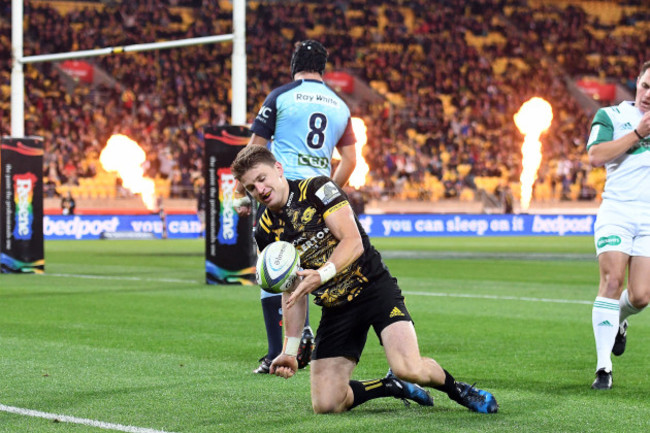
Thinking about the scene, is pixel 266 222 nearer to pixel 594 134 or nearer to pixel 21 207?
pixel 594 134

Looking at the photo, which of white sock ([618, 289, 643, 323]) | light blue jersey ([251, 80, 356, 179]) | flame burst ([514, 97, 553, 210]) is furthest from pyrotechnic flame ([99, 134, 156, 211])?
white sock ([618, 289, 643, 323])

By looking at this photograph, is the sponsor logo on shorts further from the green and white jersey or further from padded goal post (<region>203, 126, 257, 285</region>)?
padded goal post (<region>203, 126, 257, 285</region>)

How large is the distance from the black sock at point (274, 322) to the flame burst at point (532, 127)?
121 feet

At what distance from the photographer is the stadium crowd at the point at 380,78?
40.5 m

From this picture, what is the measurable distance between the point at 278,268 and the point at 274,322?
2.82 metres

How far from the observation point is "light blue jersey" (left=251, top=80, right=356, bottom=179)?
7836 mm

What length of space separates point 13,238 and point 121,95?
24182 millimetres

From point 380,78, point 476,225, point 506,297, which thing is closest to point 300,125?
point 506,297

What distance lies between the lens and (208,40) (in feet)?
54.2

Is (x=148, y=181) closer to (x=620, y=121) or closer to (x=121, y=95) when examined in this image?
(x=121, y=95)

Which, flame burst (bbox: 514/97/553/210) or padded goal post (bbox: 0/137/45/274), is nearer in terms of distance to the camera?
padded goal post (bbox: 0/137/45/274)

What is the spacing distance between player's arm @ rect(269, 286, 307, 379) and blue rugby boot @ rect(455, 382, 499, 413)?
93cm

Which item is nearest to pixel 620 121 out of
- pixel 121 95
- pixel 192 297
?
pixel 192 297

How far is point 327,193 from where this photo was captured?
568 cm
